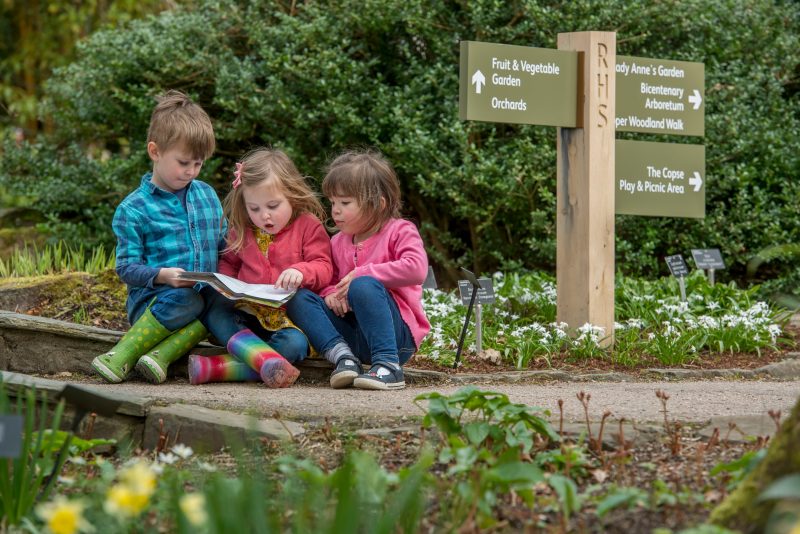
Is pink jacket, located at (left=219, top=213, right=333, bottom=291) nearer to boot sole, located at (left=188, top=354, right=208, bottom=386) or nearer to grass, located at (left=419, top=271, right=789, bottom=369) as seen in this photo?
boot sole, located at (left=188, top=354, right=208, bottom=386)

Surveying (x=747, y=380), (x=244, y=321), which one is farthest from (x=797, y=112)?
(x=244, y=321)

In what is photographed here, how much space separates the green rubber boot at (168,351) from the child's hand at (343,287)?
2.00ft

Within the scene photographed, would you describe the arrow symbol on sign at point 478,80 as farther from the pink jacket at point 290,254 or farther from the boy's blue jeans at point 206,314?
the boy's blue jeans at point 206,314

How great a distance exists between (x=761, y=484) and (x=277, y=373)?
246 centimetres

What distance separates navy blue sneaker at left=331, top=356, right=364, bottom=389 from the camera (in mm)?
4043

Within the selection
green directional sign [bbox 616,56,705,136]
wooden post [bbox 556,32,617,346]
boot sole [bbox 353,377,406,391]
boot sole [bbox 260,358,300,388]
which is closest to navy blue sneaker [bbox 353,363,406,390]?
boot sole [bbox 353,377,406,391]

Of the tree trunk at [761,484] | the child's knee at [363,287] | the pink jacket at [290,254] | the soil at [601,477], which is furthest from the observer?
the pink jacket at [290,254]

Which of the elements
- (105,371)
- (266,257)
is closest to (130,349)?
(105,371)

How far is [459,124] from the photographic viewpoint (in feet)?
22.9

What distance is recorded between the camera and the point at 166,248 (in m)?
4.40

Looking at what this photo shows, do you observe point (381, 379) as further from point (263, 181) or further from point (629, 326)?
point (629, 326)

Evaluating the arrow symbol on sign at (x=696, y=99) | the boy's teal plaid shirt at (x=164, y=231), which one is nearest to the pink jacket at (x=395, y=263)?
the boy's teal plaid shirt at (x=164, y=231)

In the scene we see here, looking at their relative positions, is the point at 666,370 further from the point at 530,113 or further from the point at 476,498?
the point at 476,498

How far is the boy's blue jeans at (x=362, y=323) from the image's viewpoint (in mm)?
4145
